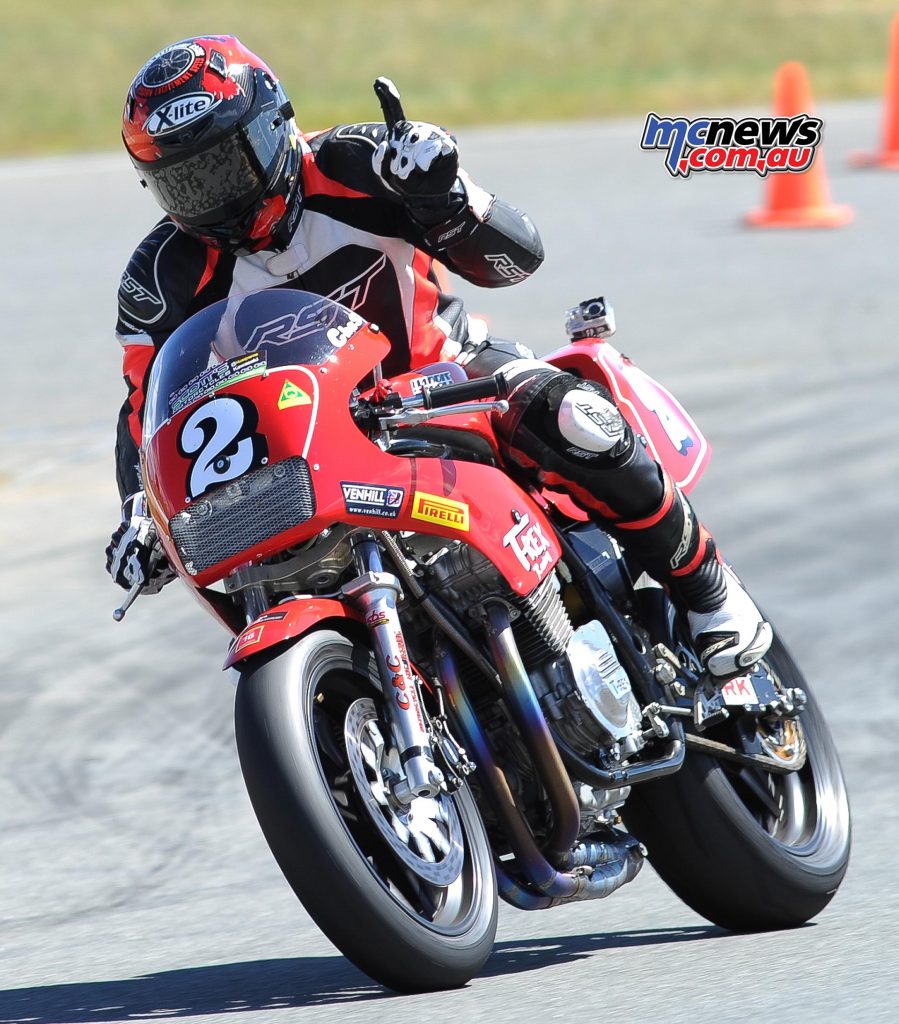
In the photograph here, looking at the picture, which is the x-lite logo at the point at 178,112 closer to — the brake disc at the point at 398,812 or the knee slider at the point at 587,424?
the knee slider at the point at 587,424

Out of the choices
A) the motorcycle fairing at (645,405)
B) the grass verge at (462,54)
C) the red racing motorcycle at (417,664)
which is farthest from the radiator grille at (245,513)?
the grass verge at (462,54)

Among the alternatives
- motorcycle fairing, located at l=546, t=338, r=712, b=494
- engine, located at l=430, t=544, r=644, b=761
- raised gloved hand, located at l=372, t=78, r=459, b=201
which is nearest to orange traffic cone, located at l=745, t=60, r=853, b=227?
motorcycle fairing, located at l=546, t=338, r=712, b=494

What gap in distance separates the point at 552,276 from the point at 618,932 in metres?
9.87

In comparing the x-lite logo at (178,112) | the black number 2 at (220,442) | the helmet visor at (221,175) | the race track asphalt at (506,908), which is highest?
the x-lite logo at (178,112)

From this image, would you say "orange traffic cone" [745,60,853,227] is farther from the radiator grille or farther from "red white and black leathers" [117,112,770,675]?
the radiator grille

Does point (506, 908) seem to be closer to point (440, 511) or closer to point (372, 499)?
point (440, 511)

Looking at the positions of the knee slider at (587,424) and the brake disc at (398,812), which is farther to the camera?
the knee slider at (587,424)

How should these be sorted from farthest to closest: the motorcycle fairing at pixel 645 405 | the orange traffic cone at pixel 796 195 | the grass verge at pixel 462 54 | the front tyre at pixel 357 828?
the grass verge at pixel 462 54 → the orange traffic cone at pixel 796 195 → the motorcycle fairing at pixel 645 405 → the front tyre at pixel 357 828

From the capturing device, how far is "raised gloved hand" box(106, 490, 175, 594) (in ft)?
13.3

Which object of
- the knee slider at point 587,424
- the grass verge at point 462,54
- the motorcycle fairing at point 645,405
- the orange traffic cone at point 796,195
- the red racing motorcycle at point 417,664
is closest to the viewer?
the red racing motorcycle at point 417,664

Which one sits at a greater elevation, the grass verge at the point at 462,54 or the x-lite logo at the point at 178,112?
the x-lite logo at the point at 178,112

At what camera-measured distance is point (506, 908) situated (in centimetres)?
502

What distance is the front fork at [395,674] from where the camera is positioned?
355cm

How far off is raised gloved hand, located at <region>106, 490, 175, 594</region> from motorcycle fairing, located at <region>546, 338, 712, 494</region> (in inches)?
44.0
